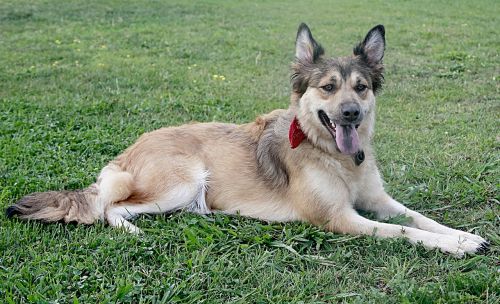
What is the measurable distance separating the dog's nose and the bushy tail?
215 centimetres

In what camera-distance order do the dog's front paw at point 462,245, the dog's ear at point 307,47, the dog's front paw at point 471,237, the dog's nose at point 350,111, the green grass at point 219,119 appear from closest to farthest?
1. the green grass at point 219,119
2. the dog's front paw at point 462,245
3. the dog's front paw at point 471,237
4. the dog's nose at point 350,111
5. the dog's ear at point 307,47

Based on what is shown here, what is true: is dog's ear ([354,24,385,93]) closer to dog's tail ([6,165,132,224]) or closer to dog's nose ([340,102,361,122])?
dog's nose ([340,102,361,122])

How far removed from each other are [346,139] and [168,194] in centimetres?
156

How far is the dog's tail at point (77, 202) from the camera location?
440 centimetres

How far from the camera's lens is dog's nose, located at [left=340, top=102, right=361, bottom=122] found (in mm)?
4371

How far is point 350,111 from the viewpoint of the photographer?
4.37 metres

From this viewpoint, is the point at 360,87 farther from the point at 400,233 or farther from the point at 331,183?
the point at 400,233

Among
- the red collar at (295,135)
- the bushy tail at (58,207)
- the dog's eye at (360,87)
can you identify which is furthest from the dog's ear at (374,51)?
the bushy tail at (58,207)

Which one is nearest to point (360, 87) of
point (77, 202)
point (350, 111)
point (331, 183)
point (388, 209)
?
point (350, 111)

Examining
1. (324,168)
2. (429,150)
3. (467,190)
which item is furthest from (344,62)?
(429,150)

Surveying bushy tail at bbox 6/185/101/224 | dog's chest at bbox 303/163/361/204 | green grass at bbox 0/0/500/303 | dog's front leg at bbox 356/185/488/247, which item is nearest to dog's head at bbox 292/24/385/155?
dog's chest at bbox 303/163/361/204

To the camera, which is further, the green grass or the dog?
the dog

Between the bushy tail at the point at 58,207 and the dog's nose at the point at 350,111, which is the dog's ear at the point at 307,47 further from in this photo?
the bushy tail at the point at 58,207

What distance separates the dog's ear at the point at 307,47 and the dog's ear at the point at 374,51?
0.36 metres
